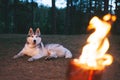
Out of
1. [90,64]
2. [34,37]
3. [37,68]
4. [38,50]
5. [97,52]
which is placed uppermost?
[97,52]

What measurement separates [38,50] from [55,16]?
89.2 ft

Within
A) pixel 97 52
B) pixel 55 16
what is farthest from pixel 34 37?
pixel 55 16

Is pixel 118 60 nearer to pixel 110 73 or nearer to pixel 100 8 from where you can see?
pixel 110 73

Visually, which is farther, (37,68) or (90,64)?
(37,68)

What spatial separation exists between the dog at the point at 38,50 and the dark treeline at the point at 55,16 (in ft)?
82.8

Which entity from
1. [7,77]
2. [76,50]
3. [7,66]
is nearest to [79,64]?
[7,77]

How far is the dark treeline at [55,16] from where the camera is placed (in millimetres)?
44344

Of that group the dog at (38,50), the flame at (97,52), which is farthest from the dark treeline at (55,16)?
the flame at (97,52)

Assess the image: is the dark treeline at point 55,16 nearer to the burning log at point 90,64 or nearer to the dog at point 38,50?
the dog at point 38,50

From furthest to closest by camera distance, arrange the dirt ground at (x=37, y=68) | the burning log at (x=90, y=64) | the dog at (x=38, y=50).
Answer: the dog at (x=38, y=50) → the dirt ground at (x=37, y=68) → the burning log at (x=90, y=64)

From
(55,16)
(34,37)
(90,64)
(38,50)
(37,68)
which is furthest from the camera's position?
(55,16)

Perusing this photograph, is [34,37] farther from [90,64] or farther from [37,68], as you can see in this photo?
[90,64]

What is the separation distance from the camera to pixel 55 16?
4250 centimetres

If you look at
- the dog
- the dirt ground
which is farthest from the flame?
the dog
